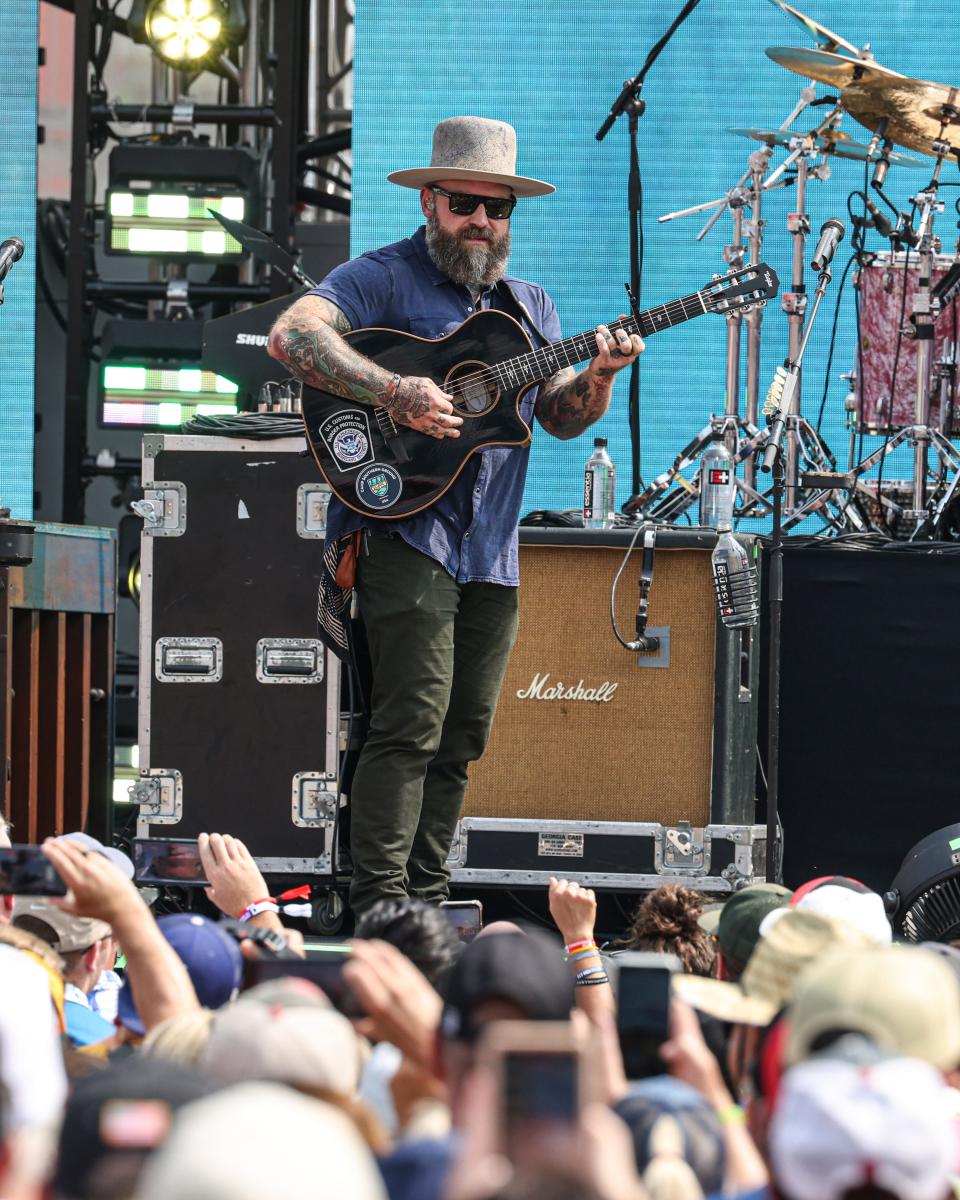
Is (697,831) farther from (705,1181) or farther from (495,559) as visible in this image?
(705,1181)

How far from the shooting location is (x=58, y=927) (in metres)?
2.93

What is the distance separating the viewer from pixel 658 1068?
6.56ft

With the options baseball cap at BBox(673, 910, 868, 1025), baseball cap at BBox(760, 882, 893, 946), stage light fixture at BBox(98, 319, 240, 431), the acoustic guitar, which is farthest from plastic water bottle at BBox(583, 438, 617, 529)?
A: stage light fixture at BBox(98, 319, 240, 431)

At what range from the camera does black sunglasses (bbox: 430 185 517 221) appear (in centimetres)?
409

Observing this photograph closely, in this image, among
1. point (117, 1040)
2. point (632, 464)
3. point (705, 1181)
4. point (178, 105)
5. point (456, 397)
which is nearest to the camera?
point (705, 1181)

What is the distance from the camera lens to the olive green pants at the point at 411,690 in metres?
3.84

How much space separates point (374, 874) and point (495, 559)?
0.77 meters

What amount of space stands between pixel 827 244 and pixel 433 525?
116 inches

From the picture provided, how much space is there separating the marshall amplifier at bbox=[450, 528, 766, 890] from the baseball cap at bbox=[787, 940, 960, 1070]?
3.13m

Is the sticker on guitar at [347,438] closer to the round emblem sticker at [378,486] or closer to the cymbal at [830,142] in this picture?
the round emblem sticker at [378,486]

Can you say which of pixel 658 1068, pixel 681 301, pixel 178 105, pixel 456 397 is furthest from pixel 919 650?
pixel 178 105

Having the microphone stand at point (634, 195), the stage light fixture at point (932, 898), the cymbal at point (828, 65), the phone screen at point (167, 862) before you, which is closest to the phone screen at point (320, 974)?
the stage light fixture at point (932, 898)

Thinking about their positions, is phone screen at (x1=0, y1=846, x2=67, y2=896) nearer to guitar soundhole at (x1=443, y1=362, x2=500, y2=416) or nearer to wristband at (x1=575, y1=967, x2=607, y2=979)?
wristband at (x1=575, y1=967, x2=607, y2=979)

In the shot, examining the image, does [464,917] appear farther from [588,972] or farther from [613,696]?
[588,972]
